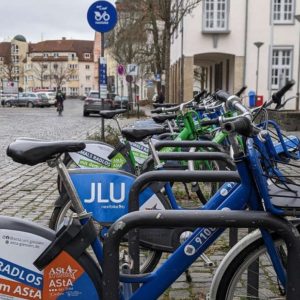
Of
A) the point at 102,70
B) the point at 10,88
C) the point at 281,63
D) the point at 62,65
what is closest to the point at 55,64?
the point at 62,65

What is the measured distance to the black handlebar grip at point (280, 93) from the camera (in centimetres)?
294

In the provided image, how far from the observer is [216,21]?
3109cm

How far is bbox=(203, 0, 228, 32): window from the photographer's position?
3106 centimetres

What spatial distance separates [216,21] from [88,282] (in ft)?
98.4

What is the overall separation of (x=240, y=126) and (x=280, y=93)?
99 centimetres

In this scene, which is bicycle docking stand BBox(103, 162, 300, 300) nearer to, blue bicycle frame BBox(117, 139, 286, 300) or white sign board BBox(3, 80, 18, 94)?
blue bicycle frame BBox(117, 139, 286, 300)

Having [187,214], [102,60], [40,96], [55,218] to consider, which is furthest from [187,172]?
[40,96]

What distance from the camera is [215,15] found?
1225 inches

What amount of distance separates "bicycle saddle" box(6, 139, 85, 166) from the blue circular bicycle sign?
863 centimetres

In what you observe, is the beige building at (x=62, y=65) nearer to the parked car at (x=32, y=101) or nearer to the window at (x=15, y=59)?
the window at (x=15, y=59)

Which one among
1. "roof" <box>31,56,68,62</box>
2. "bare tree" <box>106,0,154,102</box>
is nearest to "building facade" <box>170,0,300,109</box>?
"bare tree" <box>106,0,154,102</box>

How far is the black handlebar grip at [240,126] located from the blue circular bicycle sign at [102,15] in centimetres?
897

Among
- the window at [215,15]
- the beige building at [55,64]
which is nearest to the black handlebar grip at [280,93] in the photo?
the window at [215,15]

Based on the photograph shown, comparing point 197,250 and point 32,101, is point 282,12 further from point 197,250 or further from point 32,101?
point 197,250
